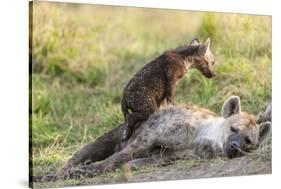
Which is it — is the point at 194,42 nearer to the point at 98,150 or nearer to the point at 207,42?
the point at 207,42

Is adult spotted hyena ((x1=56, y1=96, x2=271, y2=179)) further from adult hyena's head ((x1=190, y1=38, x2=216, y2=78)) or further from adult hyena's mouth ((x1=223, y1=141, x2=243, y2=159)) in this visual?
adult hyena's head ((x1=190, y1=38, x2=216, y2=78))

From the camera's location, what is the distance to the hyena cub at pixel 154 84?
5.30 meters

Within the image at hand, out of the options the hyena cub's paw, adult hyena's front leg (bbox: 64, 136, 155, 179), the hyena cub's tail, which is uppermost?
the hyena cub's tail

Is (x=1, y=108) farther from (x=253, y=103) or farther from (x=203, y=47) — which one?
(x=253, y=103)

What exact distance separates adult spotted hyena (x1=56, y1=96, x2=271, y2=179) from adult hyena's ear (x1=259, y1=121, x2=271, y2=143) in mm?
157

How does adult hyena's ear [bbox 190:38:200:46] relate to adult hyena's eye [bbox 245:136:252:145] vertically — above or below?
above

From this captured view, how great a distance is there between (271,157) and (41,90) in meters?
1.78

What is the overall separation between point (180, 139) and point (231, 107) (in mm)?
500

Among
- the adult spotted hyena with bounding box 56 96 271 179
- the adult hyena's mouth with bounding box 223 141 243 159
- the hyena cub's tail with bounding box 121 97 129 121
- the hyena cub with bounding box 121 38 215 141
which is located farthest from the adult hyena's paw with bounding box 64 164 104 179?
the adult hyena's mouth with bounding box 223 141 243 159

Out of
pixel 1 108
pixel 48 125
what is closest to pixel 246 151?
pixel 48 125

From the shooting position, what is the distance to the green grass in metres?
5.46

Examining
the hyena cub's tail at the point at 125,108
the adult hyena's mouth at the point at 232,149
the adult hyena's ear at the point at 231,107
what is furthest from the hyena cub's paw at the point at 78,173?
the adult hyena's ear at the point at 231,107

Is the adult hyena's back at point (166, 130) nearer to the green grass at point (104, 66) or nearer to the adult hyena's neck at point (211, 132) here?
the adult hyena's neck at point (211, 132)

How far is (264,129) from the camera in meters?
5.64
